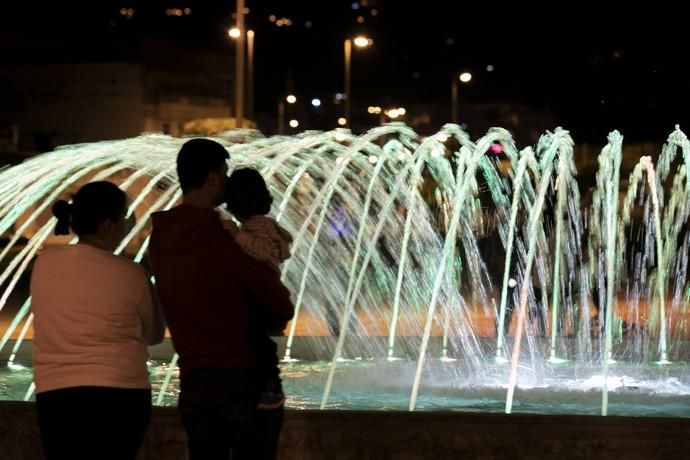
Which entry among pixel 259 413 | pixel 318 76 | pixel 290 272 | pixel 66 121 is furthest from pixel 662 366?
pixel 318 76

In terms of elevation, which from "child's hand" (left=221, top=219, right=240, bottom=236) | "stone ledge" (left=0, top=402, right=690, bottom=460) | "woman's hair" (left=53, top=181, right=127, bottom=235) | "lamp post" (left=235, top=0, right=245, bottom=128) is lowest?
"stone ledge" (left=0, top=402, right=690, bottom=460)

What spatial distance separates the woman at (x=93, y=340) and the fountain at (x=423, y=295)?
2820 millimetres

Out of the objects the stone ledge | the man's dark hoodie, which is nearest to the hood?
the man's dark hoodie

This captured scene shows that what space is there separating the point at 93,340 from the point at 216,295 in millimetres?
447

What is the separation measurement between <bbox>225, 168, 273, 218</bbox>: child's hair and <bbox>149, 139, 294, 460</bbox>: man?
0.27 ft

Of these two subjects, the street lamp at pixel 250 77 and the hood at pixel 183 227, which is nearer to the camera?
the hood at pixel 183 227

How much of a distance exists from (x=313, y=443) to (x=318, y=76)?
8038 centimetres

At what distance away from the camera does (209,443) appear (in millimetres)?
4215

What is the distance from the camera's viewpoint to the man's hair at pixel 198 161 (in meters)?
4.24

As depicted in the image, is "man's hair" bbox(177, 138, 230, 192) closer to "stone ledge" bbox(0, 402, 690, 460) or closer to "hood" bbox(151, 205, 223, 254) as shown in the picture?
"hood" bbox(151, 205, 223, 254)

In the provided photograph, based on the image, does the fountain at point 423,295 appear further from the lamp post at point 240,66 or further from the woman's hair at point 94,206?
the lamp post at point 240,66

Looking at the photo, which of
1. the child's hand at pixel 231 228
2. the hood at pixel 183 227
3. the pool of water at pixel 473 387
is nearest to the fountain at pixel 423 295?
the pool of water at pixel 473 387

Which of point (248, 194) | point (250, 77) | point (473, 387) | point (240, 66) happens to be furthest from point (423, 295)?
point (250, 77)

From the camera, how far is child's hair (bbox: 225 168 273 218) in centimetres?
423
